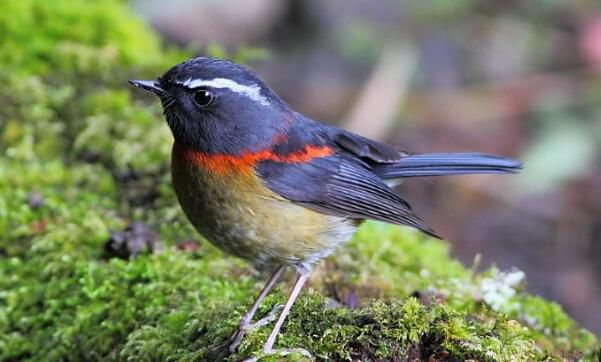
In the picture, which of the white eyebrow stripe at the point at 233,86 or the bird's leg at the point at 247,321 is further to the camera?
the white eyebrow stripe at the point at 233,86

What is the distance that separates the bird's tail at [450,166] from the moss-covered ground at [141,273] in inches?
23.4

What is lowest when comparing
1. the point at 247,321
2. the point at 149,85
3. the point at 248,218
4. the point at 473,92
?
the point at 247,321

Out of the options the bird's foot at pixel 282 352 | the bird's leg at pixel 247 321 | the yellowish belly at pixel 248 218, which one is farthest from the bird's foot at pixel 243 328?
the yellowish belly at pixel 248 218

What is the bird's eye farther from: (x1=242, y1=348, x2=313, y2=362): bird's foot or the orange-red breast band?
(x1=242, y1=348, x2=313, y2=362): bird's foot

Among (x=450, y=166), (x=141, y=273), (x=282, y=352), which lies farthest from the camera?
(x=450, y=166)

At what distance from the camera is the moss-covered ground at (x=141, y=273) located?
11.8 ft

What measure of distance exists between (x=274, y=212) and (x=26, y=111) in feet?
9.79

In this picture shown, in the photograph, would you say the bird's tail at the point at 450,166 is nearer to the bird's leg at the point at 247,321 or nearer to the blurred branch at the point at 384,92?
the bird's leg at the point at 247,321

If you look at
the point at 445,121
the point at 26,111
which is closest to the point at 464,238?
the point at 445,121

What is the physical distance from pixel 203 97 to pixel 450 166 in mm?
1667

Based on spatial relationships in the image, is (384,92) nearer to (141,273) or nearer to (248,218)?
(141,273)

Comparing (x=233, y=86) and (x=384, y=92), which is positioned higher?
(x=384, y=92)

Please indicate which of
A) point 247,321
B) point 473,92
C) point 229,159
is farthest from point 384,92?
point 247,321

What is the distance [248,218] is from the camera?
4129mm
